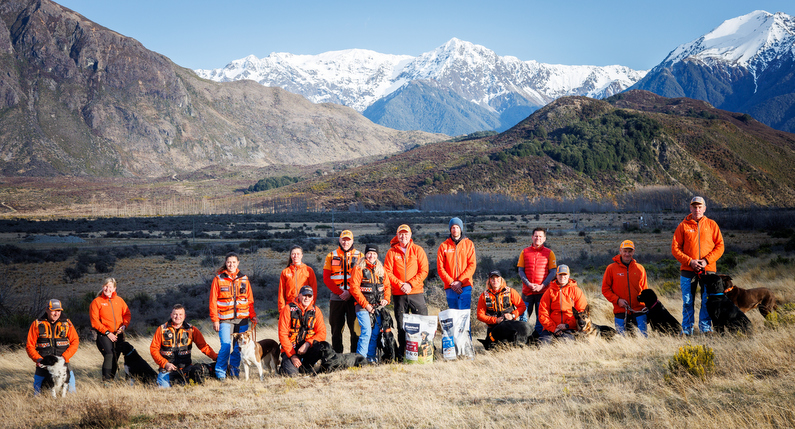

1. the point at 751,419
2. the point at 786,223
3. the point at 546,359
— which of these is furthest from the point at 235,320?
the point at 786,223

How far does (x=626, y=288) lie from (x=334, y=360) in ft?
14.4

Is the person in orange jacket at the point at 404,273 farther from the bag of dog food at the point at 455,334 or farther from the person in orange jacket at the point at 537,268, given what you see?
the person in orange jacket at the point at 537,268

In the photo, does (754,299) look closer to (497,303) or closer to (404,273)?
(497,303)

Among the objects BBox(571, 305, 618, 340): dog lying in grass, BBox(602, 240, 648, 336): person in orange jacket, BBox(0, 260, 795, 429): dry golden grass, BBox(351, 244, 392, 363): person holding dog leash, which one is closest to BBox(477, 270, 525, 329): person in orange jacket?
BBox(0, 260, 795, 429): dry golden grass

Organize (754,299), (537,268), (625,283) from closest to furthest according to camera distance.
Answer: (625,283), (754,299), (537,268)

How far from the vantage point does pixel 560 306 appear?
774 cm

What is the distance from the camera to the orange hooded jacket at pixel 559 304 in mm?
7703

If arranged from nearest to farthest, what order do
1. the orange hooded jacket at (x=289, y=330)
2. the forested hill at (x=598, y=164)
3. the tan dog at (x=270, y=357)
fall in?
the orange hooded jacket at (x=289, y=330), the tan dog at (x=270, y=357), the forested hill at (x=598, y=164)

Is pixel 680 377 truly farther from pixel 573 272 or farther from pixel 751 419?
pixel 573 272

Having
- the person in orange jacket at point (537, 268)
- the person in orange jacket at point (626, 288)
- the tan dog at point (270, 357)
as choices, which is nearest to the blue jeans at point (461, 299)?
the person in orange jacket at point (537, 268)

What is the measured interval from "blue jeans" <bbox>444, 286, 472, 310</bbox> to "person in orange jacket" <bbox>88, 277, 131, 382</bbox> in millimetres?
4608

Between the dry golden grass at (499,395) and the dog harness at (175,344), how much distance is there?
49cm

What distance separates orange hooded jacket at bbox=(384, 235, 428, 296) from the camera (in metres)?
7.93

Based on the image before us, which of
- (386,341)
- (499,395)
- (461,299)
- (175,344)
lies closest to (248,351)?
(175,344)
